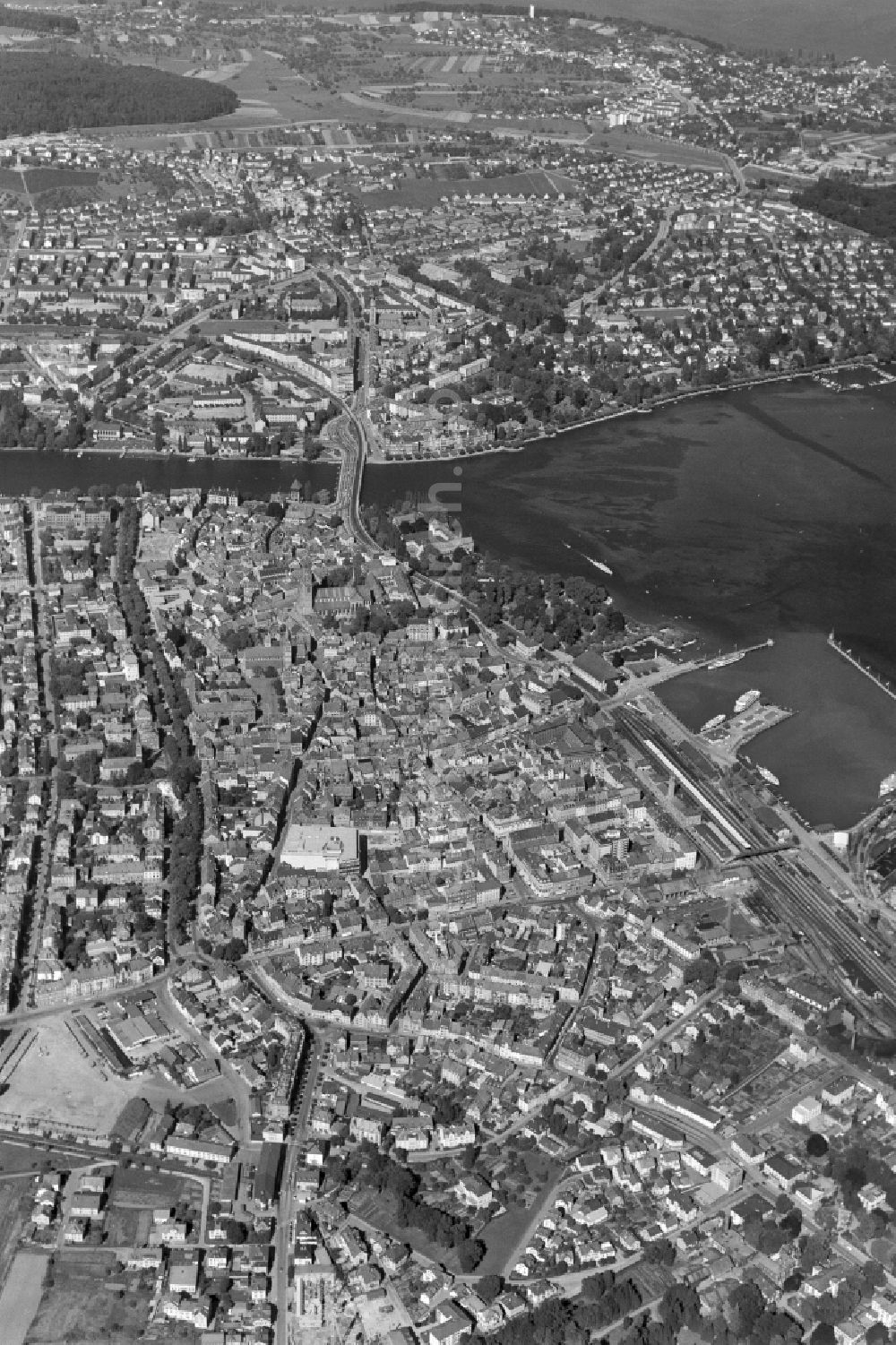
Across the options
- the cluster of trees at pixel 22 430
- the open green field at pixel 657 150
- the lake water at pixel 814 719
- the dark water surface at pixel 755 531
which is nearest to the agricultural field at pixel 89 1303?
the lake water at pixel 814 719

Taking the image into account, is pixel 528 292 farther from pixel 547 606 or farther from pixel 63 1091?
pixel 63 1091

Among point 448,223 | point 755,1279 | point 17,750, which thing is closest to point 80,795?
point 17,750

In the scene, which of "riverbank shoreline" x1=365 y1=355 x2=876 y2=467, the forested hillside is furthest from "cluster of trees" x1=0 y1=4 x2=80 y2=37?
"riverbank shoreline" x1=365 y1=355 x2=876 y2=467

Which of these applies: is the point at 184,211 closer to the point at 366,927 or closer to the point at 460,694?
the point at 460,694

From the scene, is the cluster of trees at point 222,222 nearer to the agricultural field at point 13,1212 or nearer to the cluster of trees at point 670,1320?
the agricultural field at point 13,1212

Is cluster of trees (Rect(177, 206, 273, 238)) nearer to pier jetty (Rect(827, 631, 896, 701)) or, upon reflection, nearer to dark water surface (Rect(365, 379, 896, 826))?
dark water surface (Rect(365, 379, 896, 826))

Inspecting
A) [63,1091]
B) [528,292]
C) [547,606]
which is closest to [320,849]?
[63,1091]
